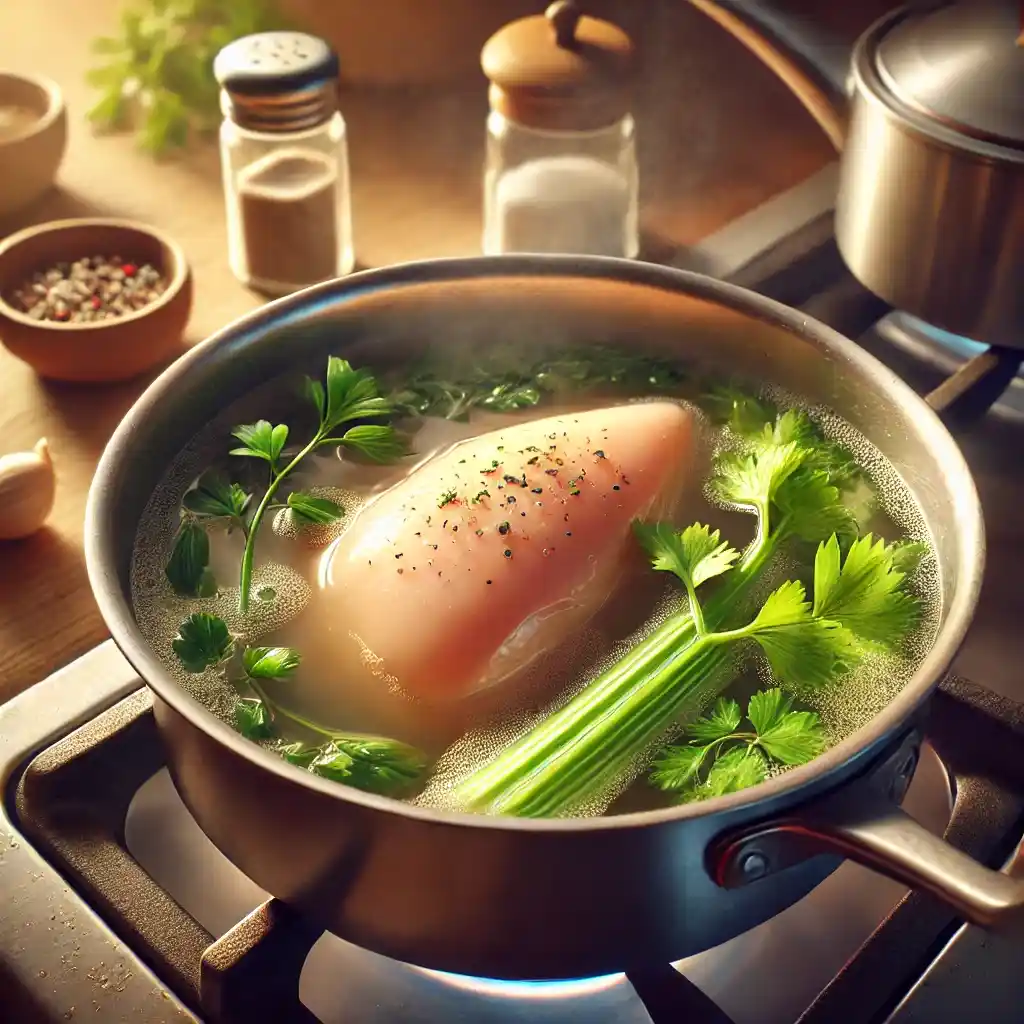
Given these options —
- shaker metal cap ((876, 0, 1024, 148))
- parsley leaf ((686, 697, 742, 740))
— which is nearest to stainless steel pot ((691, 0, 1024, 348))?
shaker metal cap ((876, 0, 1024, 148))

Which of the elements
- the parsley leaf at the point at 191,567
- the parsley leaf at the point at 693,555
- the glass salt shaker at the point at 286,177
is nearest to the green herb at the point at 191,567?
the parsley leaf at the point at 191,567

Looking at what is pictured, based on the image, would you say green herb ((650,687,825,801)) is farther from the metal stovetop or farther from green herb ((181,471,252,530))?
green herb ((181,471,252,530))

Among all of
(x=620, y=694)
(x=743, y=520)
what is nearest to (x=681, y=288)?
(x=743, y=520)

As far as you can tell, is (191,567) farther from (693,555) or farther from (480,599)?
(693,555)

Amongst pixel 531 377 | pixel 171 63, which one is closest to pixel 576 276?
pixel 531 377

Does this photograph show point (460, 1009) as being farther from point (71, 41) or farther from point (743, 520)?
point (71, 41)
